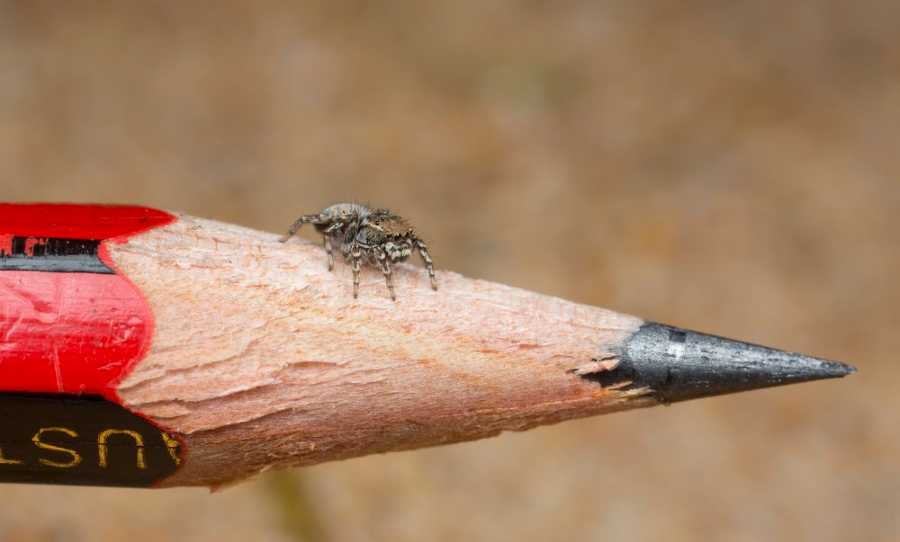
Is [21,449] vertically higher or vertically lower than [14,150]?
Answer: lower

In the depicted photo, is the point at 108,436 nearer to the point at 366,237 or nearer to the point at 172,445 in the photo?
the point at 172,445

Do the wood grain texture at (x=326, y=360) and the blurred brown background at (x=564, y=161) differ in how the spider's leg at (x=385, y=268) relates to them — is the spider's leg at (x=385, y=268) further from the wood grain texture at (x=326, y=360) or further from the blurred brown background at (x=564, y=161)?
the blurred brown background at (x=564, y=161)

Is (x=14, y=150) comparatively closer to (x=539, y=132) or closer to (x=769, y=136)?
(x=539, y=132)

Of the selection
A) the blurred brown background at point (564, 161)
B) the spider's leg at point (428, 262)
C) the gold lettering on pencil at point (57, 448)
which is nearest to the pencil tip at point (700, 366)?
the spider's leg at point (428, 262)

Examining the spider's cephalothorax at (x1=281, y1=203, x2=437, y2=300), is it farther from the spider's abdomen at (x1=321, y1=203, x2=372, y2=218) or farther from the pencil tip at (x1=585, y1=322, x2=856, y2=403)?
the pencil tip at (x1=585, y1=322, x2=856, y2=403)

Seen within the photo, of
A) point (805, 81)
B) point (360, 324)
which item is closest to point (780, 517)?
point (805, 81)

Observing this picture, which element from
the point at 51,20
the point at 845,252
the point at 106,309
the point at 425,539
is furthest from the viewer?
the point at 51,20

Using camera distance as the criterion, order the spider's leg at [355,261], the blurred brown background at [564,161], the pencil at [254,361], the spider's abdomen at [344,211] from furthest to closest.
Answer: the blurred brown background at [564,161], the spider's abdomen at [344,211], the spider's leg at [355,261], the pencil at [254,361]
